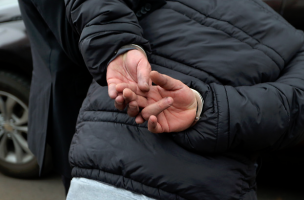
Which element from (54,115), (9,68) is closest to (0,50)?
(9,68)

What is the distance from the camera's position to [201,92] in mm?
926

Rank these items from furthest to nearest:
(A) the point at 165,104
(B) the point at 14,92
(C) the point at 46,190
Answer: (C) the point at 46,190 < (B) the point at 14,92 < (A) the point at 165,104

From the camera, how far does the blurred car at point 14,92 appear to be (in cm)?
231

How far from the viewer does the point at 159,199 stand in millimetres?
918

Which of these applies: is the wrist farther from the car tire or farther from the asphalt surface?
the asphalt surface

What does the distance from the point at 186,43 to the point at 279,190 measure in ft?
6.44

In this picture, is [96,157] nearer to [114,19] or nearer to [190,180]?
[190,180]

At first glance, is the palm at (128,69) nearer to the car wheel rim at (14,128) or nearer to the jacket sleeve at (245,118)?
the jacket sleeve at (245,118)

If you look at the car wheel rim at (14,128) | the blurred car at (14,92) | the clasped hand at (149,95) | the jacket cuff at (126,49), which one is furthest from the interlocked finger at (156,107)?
the car wheel rim at (14,128)

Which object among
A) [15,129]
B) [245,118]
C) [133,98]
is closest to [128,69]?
[133,98]

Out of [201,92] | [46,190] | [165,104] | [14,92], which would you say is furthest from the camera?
[46,190]

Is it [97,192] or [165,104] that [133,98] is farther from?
[97,192]

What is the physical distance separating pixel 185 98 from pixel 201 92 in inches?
3.0

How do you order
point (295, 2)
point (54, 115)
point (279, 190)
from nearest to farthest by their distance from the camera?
point (54, 115) → point (295, 2) → point (279, 190)
